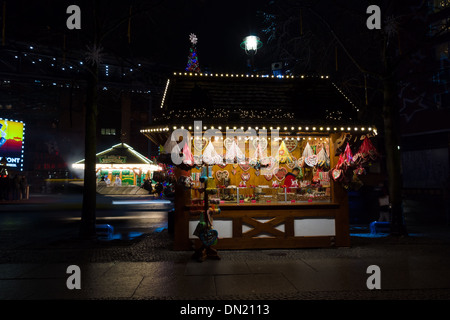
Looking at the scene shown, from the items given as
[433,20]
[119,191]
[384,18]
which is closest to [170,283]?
[384,18]

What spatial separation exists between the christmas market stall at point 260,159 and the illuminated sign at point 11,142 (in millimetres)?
24003

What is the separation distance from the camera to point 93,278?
6.51 m

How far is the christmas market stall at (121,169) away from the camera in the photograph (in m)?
26.9

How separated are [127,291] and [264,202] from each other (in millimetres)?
5262

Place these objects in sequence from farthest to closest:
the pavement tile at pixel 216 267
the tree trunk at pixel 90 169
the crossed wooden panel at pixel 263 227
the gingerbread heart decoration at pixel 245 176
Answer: the gingerbread heart decoration at pixel 245 176, the tree trunk at pixel 90 169, the crossed wooden panel at pixel 263 227, the pavement tile at pixel 216 267

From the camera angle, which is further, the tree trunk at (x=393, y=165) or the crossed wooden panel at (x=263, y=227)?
the tree trunk at (x=393, y=165)

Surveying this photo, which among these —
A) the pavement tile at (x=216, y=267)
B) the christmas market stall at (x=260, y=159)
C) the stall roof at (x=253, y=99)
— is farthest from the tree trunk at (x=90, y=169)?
the pavement tile at (x=216, y=267)

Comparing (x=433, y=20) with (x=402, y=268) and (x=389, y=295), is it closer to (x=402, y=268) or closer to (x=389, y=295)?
(x=402, y=268)

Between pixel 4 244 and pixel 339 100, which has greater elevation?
pixel 339 100

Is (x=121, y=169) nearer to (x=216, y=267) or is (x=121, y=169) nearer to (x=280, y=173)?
(x=280, y=173)

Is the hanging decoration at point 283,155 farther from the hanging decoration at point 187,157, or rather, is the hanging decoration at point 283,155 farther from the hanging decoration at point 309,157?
the hanging decoration at point 187,157

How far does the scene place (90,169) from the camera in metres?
10.6

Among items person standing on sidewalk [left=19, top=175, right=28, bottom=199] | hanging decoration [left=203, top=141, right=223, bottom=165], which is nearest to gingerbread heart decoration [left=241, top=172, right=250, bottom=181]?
hanging decoration [left=203, top=141, right=223, bottom=165]

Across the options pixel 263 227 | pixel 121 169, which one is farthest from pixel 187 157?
pixel 121 169
